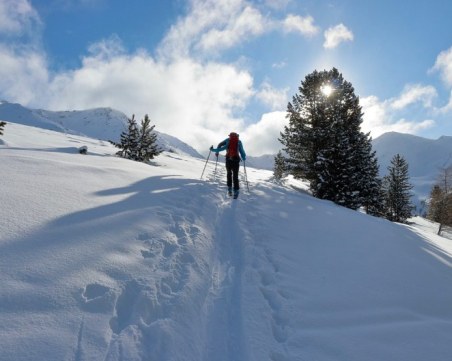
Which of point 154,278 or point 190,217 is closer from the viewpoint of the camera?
point 154,278

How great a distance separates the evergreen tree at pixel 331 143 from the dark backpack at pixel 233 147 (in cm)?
1086

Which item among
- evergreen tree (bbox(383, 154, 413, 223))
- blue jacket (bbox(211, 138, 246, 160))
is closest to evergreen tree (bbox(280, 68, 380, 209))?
blue jacket (bbox(211, 138, 246, 160))

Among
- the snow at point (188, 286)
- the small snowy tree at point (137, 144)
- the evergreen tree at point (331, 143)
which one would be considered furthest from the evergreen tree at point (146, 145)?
the snow at point (188, 286)

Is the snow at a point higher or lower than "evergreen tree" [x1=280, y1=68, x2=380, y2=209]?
lower

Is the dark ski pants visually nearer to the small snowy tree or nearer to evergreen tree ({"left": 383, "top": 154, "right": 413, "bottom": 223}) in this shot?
the small snowy tree

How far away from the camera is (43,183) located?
6523mm

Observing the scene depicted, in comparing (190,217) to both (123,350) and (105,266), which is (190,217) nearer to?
(105,266)

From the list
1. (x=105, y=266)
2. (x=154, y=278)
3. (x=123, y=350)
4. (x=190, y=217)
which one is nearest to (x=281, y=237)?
(x=190, y=217)

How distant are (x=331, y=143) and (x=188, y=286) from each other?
1932cm

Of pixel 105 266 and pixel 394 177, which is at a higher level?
pixel 394 177

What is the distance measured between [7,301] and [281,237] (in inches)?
217

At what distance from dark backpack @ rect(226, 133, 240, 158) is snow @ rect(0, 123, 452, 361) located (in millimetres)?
4925

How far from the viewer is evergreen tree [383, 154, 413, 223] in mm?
35625

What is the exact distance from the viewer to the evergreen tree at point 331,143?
2150 cm
